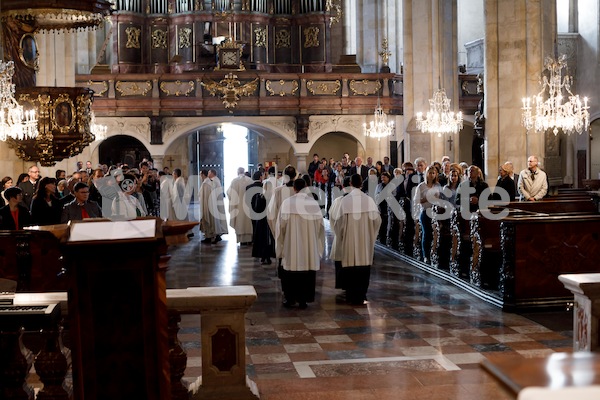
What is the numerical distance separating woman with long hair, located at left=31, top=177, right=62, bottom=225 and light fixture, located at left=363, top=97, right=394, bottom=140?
16.5 m

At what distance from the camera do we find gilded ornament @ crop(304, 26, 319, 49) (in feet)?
105

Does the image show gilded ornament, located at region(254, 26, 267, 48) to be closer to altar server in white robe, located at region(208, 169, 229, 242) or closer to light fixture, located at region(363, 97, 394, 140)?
light fixture, located at region(363, 97, 394, 140)

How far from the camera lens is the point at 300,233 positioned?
409 inches

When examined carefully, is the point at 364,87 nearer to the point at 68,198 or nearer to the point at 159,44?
the point at 159,44

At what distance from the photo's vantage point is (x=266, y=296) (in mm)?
11297

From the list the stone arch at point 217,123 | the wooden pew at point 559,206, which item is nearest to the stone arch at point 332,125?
the stone arch at point 217,123

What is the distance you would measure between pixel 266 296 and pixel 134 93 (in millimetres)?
17228

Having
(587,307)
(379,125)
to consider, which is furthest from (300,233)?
(379,125)

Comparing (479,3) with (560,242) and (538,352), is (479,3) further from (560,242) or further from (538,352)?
(538,352)

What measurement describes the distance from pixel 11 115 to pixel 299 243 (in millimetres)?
6055

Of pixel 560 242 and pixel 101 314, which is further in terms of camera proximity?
pixel 560 242

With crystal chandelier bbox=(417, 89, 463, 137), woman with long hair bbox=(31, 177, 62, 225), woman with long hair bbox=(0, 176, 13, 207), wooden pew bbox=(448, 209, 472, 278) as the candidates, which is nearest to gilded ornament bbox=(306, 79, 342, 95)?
crystal chandelier bbox=(417, 89, 463, 137)

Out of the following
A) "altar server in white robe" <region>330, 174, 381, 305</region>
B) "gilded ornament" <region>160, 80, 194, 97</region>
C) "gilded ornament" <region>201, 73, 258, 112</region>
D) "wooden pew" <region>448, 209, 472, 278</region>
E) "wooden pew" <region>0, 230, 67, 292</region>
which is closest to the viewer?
"wooden pew" <region>0, 230, 67, 292</region>

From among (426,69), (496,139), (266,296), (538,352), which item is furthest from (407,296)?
(426,69)
